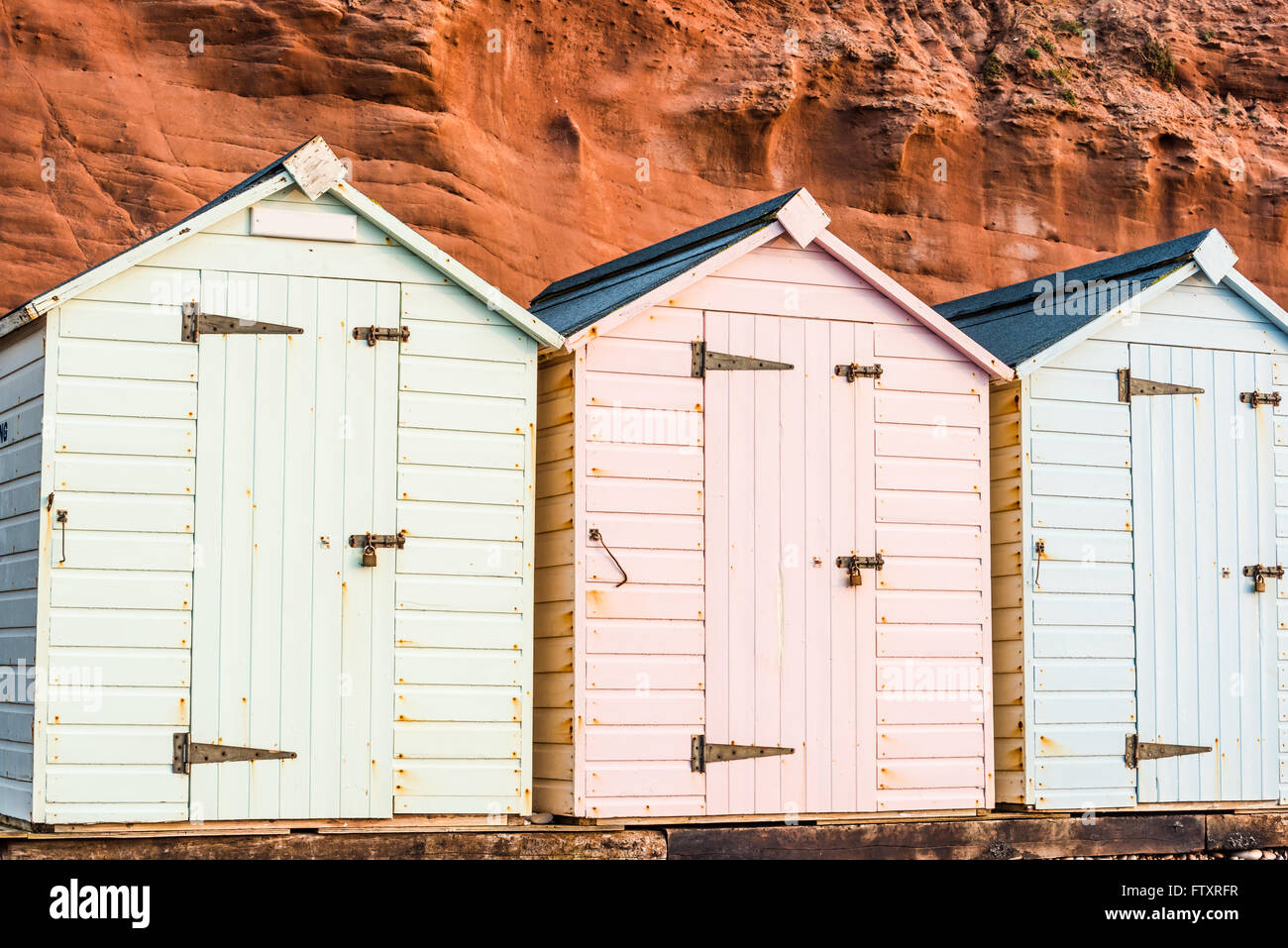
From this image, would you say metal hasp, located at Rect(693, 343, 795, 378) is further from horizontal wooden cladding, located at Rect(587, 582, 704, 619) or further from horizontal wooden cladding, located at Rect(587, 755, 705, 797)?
horizontal wooden cladding, located at Rect(587, 755, 705, 797)

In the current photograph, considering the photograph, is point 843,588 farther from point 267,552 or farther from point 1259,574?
point 267,552

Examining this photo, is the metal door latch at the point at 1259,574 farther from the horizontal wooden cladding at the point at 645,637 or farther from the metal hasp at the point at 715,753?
the horizontal wooden cladding at the point at 645,637

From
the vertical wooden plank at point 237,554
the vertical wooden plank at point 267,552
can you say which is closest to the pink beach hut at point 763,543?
the vertical wooden plank at point 267,552

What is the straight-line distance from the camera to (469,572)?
383 inches

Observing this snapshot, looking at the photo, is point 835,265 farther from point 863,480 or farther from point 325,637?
point 325,637

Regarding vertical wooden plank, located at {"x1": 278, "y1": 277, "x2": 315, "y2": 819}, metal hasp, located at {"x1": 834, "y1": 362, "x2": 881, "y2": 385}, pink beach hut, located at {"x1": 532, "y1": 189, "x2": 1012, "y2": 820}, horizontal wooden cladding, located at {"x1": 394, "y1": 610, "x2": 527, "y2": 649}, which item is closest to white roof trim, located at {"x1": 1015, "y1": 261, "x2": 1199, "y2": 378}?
pink beach hut, located at {"x1": 532, "y1": 189, "x2": 1012, "y2": 820}

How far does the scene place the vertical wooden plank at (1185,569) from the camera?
11.6 m

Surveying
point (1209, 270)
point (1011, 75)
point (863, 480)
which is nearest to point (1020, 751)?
point (863, 480)

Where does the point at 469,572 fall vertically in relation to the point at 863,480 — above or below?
below

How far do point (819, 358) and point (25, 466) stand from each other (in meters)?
5.02

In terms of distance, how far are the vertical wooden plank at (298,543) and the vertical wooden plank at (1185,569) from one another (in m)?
6.13

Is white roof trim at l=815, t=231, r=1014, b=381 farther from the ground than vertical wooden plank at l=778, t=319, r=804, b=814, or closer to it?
farther from the ground

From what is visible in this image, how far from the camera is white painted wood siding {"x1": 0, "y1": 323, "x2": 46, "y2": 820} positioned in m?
9.08

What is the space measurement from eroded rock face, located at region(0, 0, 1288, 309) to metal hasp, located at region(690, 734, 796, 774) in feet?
37.6
